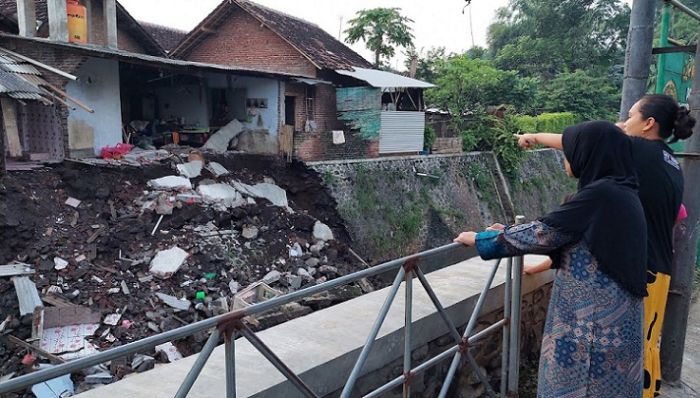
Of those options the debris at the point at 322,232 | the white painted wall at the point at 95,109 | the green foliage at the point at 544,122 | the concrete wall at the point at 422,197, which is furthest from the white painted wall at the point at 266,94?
the green foliage at the point at 544,122

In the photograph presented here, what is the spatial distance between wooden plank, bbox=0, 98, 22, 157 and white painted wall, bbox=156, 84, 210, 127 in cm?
601

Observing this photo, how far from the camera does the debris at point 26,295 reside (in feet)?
25.5

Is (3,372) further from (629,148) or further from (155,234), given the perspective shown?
(629,148)

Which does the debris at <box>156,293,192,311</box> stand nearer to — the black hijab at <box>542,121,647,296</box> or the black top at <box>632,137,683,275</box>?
the black top at <box>632,137,683,275</box>

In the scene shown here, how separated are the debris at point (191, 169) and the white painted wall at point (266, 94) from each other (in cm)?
332

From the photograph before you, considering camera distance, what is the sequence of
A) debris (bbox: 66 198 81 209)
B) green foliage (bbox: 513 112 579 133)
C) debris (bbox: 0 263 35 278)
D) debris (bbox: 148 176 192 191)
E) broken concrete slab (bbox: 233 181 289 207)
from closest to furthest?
debris (bbox: 0 263 35 278)
debris (bbox: 66 198 81 209)
debris (bbox: 148 176 192 191)
broken concrete slab (bbox: 233 181 289 207)
green foliage (bbox: 513 112 579 133)

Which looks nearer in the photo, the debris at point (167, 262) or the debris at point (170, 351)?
the debris at point (170, 351)

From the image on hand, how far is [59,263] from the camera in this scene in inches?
348

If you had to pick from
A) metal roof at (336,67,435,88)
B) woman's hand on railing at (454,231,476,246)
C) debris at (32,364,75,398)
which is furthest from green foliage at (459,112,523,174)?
woman's hand on railing at (454,231,476,246)

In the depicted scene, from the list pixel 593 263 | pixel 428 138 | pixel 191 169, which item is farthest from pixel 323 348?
pixel 428 138

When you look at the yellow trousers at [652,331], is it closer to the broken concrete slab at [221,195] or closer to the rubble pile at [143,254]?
the rubble pile at [143,254]

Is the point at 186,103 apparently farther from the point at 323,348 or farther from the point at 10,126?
the point at 323,348

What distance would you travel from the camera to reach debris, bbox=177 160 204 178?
1177 cm

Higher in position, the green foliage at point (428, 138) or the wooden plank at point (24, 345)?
the green foliage at point (428, 138)
